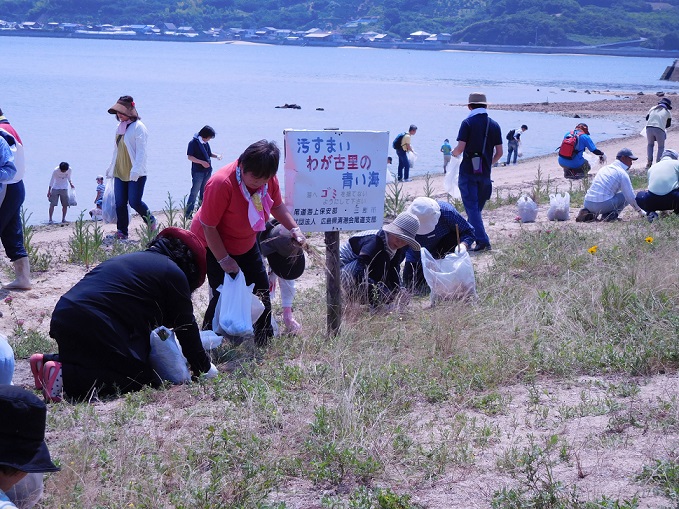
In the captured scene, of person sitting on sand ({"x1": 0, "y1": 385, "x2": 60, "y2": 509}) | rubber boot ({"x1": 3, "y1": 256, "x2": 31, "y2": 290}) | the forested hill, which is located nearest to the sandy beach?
rubber boot ({"x1": 3, "y1": 256, "x2": 31, "y2": 290})

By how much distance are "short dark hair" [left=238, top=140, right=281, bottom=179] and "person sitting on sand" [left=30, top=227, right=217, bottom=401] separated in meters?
0.60

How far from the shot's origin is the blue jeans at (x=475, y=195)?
28.6ft

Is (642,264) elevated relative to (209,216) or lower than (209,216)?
lower

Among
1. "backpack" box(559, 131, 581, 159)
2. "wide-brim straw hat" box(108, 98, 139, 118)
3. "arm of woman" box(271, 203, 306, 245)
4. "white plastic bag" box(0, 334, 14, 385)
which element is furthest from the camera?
"backpack" box(559, 131, 581, 159)

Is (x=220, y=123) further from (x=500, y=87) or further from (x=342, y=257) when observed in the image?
(x=500, y=87)

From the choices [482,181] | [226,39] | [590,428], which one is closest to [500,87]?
[482,181]

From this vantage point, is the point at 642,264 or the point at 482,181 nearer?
the point at 642,264

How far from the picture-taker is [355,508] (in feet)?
10.6

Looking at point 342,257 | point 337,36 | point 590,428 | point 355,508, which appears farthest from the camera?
point 337,36

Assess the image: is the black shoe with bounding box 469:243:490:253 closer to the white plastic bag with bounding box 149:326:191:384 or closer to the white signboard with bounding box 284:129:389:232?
the white signboard with bounding box 284:129:389:232

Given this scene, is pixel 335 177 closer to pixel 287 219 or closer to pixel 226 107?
pixel 287 219

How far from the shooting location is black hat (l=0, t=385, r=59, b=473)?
2834mm

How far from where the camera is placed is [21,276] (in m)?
7.66

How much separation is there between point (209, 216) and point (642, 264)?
309 centimetres
